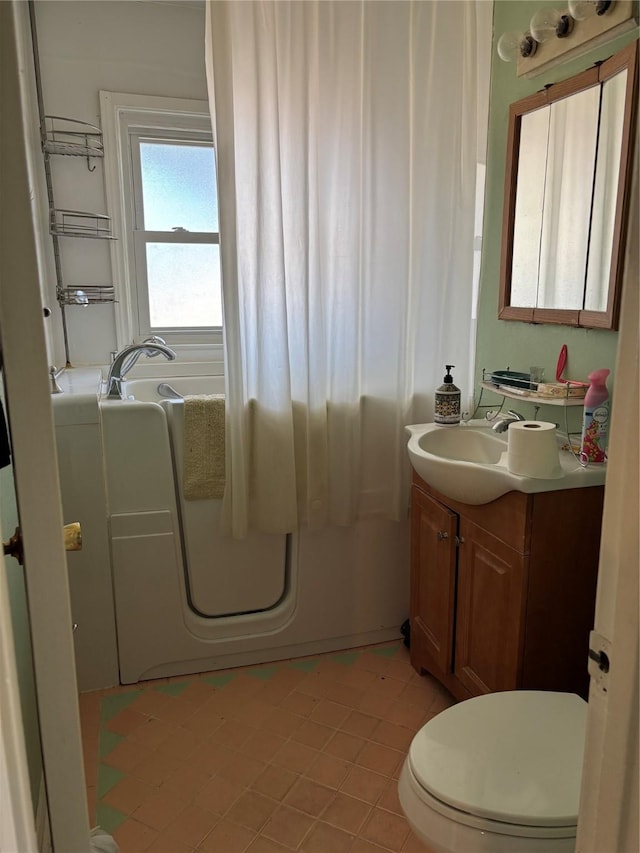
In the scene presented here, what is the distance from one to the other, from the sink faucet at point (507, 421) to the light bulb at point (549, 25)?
1077 mm

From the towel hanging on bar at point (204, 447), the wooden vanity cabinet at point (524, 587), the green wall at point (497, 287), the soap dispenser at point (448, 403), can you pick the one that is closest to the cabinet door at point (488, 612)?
the wooden vanity cabinet at point (524, 587)

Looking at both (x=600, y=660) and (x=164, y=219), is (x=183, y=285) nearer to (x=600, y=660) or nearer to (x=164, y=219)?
Result: (x=164, y=219)

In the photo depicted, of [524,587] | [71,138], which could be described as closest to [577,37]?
[524,587]

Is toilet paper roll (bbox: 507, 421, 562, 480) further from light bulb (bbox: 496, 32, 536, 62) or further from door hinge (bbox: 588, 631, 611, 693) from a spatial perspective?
Result: light bulb (bbox: 496, 32, 536, 62)

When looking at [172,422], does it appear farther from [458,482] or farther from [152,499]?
[458,482]

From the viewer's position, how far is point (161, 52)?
2.65 m

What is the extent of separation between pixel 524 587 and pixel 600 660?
0.95 m

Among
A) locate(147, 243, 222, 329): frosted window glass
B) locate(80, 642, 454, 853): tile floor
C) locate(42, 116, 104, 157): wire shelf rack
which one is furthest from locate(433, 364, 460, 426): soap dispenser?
locate(42, 116, 104, 157): wire shelf rack

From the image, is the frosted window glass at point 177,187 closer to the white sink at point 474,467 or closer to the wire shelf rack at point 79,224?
the wire shelf rack at point 79,224

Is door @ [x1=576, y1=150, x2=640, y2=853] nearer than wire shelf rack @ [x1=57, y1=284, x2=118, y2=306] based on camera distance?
Yes

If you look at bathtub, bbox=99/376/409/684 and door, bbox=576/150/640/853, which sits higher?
door, bbox=576/150/640/853

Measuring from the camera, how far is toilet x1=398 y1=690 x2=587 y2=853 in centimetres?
111

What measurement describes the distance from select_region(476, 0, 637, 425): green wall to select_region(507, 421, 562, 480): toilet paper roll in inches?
13.6

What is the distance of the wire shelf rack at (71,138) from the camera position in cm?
256
